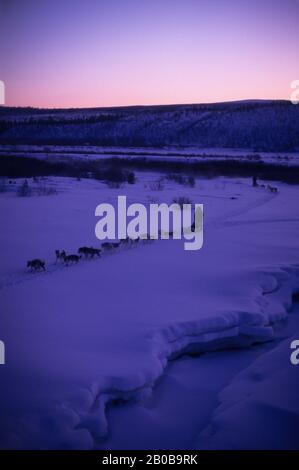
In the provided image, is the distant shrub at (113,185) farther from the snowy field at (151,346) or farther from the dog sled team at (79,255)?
the dog sled team at (79,255)

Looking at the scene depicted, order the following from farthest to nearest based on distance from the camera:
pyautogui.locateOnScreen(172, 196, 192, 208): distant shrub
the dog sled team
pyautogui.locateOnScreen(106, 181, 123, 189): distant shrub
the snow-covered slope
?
1. the snow-covered slope
2. pyautogui.locateOnScreen(106, 181, 123, 189): distant shrub
3. pyautogui.locateOnScreen(172, 196, 192, 208): distant shrub
4. the dog sled team

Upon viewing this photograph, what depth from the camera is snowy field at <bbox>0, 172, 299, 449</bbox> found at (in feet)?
15.5

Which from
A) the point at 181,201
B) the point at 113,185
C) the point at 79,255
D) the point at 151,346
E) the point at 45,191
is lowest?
the point at 151,346

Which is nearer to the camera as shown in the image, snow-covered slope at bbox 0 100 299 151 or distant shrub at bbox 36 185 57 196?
distant shrub at bbox 36 185 57 196

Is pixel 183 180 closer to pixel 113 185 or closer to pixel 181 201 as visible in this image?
pixel 113 185

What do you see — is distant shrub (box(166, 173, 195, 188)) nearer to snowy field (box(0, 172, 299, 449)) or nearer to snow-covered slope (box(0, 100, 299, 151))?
snowy field (box(0, 172, 299, 449))

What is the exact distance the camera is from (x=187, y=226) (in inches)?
555

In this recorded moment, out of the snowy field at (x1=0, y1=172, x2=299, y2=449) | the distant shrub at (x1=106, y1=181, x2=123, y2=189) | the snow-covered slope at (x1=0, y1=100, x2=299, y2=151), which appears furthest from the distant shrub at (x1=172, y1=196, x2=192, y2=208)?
the snow-covered slope at (x1=0, y1=100, x2=299, y2=151)

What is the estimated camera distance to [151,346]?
608 cm

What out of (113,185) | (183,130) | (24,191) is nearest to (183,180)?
(113,185)

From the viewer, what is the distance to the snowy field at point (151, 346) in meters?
4.73

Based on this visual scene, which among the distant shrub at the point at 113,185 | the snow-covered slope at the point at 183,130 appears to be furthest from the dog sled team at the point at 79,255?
the snow-covered slope at the point at 183,130

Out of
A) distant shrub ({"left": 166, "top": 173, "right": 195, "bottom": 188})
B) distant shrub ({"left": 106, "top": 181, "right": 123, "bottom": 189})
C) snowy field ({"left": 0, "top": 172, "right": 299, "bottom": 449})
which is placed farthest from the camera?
distant shrub ({"left": 166, "top": 173, "right": 195, "bottom": 188})

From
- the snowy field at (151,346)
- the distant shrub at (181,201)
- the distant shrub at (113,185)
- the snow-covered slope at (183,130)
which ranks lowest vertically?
the snowy field at (151,346)
